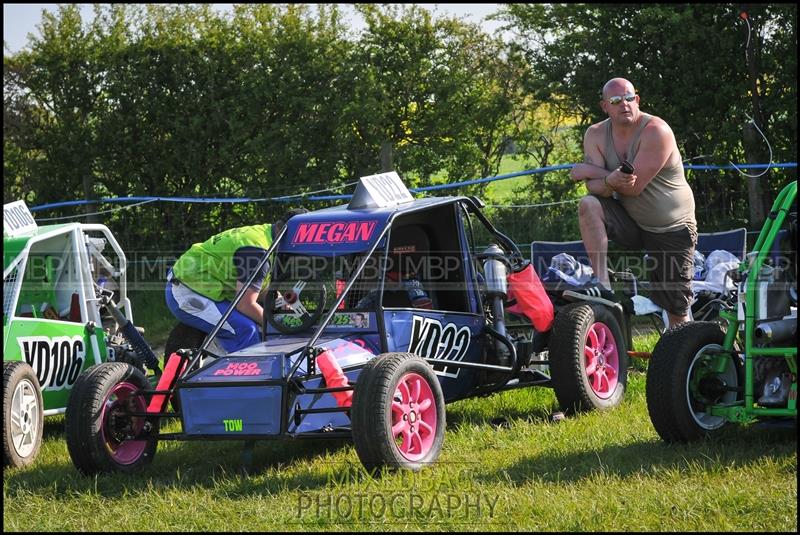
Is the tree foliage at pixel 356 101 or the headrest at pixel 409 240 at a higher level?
the tree foliage at pixel 356 101

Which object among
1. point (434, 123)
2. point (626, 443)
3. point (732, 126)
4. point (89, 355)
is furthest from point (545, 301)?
point (434, 123)

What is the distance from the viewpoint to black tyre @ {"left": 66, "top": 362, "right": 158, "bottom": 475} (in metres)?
6.12

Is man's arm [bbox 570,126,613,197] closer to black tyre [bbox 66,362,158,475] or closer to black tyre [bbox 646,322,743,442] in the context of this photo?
black tyre [bbox 646,322,743,442]

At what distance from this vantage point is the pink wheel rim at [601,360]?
733 cm

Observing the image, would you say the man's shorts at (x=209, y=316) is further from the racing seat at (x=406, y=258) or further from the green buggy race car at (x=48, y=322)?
the racing seat at (x=406, y=258)

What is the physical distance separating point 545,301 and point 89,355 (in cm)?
333

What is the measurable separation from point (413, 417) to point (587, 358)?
5.93ft

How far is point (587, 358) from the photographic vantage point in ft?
24.0

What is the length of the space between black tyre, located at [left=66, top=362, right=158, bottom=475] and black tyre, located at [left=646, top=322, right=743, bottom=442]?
2876 millimetres

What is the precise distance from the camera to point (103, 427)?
623 cm

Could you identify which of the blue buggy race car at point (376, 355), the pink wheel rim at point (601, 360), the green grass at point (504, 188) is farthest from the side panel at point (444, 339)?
the green grass at point (504, 188)

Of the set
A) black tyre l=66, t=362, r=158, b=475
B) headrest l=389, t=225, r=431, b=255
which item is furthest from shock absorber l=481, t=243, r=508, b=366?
black tyre l=66, t=362, r=158, b=475

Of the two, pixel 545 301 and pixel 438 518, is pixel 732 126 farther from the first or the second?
pixel 438 518

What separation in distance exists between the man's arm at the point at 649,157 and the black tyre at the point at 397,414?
2.55 metres
